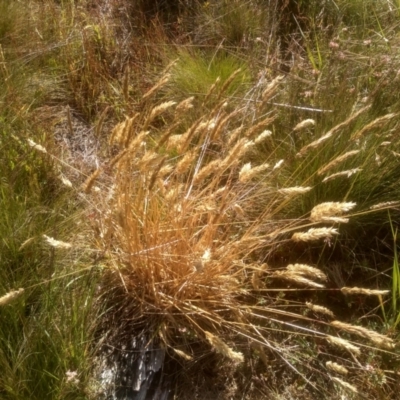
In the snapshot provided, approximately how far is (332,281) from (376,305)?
19 centimetres

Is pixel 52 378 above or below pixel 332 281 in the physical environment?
above

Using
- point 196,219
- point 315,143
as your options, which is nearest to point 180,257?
point 196,219

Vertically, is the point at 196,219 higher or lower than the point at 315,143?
lower

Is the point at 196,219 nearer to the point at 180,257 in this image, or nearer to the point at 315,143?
the point at 180,257

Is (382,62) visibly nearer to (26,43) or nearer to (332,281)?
(332,281)

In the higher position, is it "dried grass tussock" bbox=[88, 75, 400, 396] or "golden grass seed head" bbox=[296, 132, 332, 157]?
"golden grass seed head" bbox=[296, 132, 332, 157]

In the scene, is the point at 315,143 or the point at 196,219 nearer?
the point at 315,143

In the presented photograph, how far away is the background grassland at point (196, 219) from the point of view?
1.63 metres

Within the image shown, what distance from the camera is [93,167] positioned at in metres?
2.50

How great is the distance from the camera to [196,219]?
1861 mm

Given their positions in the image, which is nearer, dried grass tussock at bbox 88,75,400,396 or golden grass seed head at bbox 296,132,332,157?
golden grass seed head at bbox 296,132,332,157

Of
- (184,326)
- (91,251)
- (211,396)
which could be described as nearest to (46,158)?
(91,251)

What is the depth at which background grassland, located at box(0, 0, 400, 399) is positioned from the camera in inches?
64.1

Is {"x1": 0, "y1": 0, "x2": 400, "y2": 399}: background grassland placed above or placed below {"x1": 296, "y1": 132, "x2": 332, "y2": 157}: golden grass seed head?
below
